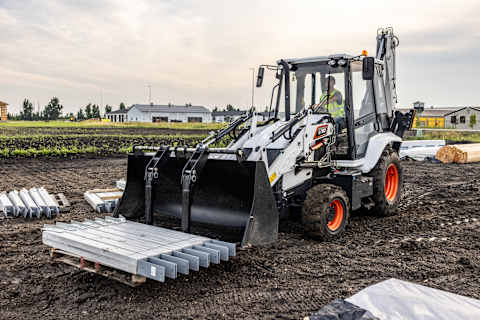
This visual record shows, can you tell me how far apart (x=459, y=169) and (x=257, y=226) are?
1281cm

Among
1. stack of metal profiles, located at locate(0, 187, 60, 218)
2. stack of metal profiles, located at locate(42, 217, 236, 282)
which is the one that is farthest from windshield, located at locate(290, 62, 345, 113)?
stack of metal profiles, located at locate(0, 187, 60, 218)

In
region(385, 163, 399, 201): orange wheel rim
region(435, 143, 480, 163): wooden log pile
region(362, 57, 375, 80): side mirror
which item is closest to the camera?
region(362, 57, 375, 80): side mirror

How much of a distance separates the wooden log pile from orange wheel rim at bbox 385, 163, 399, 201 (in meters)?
10.7

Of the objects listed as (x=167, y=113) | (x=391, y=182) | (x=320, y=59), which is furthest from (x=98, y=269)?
(x=167, y=113)

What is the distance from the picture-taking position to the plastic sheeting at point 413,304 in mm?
3484

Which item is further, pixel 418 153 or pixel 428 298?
pixel 418 153

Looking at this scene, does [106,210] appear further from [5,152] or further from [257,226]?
[5,152]

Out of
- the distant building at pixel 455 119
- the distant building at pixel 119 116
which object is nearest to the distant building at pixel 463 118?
the distant building at pixel 455 119

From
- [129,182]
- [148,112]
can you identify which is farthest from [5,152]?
[148,112]

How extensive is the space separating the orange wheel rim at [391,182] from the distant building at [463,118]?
64.6 meters

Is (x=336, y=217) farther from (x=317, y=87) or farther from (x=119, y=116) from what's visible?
(x=119, y=116)

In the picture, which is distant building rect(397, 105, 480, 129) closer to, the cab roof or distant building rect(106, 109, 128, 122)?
distant building rect(106, 109, 128, 122)

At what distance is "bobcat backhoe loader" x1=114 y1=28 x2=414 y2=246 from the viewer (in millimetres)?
5469

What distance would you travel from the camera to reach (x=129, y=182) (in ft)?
21.2
